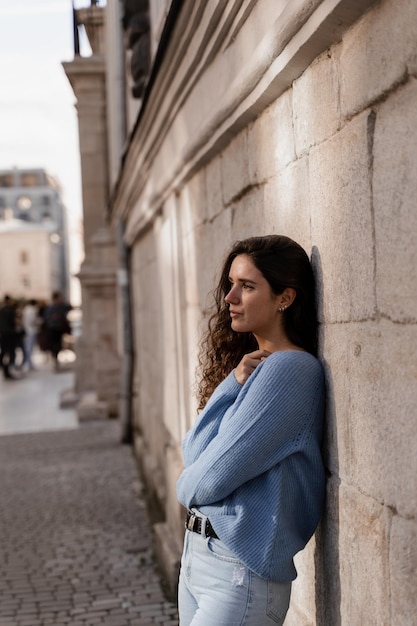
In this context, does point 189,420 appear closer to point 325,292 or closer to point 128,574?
point 128,574

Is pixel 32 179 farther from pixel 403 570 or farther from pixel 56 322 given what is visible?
pixel 403 570

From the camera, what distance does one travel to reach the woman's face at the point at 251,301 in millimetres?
2547

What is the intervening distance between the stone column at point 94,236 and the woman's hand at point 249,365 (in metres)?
10.6

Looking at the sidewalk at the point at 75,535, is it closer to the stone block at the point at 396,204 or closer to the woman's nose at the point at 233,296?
the woman's nose at the point at 233,296

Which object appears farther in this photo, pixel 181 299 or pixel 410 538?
pixel 181 299

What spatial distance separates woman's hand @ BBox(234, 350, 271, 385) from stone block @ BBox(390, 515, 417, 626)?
25.0 inches

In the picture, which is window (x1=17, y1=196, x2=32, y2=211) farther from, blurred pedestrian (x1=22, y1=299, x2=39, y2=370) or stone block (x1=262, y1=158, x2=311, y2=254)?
stone block (x1=262, y1=158, x2=311, y2=254)

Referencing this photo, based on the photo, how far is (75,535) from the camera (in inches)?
261

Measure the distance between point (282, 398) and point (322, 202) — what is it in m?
0.55

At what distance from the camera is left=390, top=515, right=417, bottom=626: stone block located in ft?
6.52

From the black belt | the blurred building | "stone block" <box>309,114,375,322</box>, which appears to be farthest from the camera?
the blurred building

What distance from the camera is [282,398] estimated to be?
7.68 feet

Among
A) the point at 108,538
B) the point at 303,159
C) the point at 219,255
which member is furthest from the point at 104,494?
the point at 303,159

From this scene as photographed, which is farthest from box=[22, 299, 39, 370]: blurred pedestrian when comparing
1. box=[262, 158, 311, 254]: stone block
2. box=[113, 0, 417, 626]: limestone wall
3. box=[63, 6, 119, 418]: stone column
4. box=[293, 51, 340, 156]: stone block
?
box=[293, 51, 340, 156]: stone block
